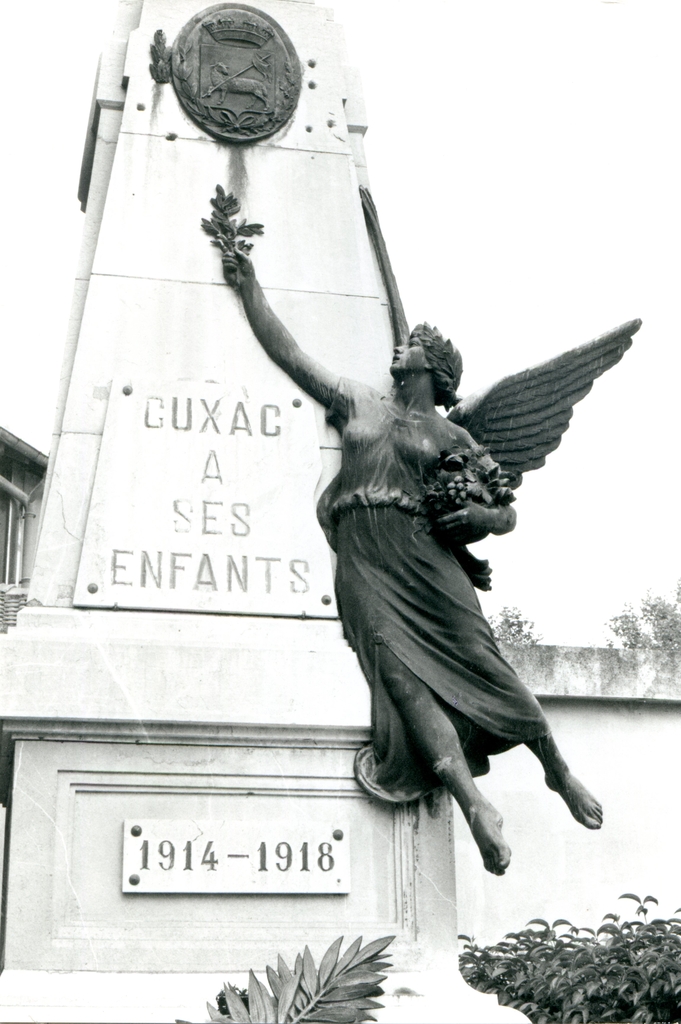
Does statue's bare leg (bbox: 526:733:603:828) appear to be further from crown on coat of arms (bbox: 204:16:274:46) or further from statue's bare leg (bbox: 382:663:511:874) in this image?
crown on coat of arms (bbox: 204:16:274:46)

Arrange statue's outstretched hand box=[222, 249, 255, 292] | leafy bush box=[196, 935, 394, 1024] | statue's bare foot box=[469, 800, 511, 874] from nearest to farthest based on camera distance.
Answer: leafy bush box=[196, 935, 394, 1024], statue's bare foot box=[469, 800, 511, 874], statue's outstretched hand box=[222, 249, 255, 292]

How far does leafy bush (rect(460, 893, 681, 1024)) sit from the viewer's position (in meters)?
8.28

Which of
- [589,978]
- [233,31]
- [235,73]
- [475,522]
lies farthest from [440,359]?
[589,978]

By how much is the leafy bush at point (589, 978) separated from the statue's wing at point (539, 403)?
278 cm

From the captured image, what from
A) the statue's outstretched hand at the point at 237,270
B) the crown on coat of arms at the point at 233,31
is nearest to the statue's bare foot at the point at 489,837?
the statue's outstretched hand at the point at 237,270

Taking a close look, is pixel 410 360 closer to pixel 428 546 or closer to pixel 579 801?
pixel 428 546

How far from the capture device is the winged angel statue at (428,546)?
716 cm

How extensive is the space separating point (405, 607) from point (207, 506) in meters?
1.10

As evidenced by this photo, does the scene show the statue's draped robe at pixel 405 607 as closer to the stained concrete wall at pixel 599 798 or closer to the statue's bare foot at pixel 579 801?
the statue's bare foot at pixel 579 801

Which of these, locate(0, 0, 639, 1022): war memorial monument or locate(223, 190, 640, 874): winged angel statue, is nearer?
locate(0, 0, 639, 1022): war memorial monument

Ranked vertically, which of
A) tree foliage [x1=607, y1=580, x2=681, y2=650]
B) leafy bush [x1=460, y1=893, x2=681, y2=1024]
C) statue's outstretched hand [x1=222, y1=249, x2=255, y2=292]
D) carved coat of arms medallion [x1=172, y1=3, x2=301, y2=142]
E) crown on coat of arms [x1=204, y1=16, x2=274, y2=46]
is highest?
tree foliage [x1=607, y1=580, x2=681, y2=650]

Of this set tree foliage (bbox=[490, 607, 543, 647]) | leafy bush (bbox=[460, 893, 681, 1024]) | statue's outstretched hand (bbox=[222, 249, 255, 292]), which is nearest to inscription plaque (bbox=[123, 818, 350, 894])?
leafy bush (bbox=[460, 893, 681, 1024])

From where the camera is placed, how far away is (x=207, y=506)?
7.57m

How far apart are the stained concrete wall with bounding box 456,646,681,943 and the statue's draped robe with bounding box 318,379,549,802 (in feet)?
12.9
